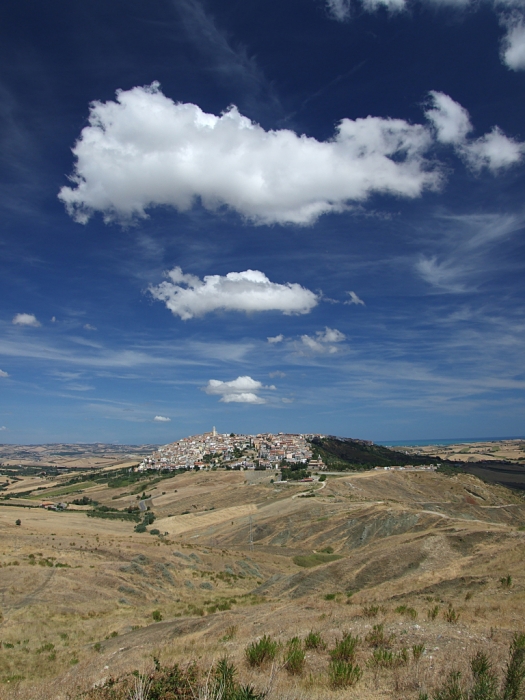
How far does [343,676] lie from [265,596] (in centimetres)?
2430

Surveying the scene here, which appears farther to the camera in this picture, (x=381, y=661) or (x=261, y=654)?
(x=261, y=654)

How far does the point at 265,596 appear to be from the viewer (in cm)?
3077

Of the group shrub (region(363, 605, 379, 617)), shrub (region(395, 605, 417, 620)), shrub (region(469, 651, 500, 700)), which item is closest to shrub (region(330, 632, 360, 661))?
shrub (region(469, 651, 500, 700))

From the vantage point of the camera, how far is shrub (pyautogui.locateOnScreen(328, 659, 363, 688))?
895 centimetres

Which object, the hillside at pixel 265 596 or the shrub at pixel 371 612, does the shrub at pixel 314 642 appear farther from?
the shrub at pixel 371 612

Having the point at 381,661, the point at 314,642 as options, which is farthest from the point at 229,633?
the point at 381,661

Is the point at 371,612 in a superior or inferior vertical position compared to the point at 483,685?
inferior

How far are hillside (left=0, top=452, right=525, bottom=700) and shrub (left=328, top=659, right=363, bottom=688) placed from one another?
0.25 metres

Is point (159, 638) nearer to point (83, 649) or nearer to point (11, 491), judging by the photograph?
point (83, 649)

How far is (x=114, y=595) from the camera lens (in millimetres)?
30109

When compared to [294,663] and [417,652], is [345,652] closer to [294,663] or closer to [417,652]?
[294,663]

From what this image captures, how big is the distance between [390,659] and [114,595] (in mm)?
26154

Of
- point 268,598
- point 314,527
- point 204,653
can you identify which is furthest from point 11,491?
point 204,653

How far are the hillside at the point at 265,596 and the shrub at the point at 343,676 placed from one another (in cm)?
25
